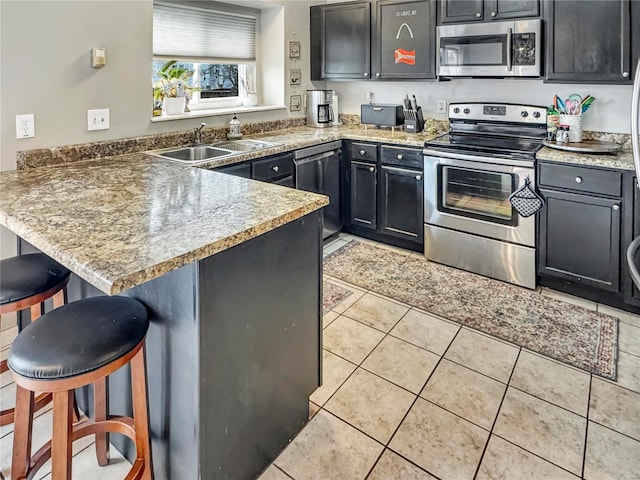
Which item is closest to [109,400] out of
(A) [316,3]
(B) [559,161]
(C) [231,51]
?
(B) [559,161]

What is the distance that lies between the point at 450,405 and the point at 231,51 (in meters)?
3.31

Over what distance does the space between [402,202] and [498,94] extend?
1.14 m

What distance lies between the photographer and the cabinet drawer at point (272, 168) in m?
3.09

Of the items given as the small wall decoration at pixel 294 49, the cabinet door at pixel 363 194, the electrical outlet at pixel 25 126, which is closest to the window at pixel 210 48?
the small wall decoration at pixel 294 49

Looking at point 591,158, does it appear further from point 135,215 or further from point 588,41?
point 135,215

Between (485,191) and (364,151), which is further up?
(364,151)

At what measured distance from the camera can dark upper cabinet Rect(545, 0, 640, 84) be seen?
266 centimetres

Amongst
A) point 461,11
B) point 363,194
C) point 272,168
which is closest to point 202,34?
point 272,168

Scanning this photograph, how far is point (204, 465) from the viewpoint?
1369 millimetres

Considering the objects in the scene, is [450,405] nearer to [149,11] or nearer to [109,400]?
[109,400]

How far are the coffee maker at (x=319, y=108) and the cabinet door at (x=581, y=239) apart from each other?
2.14 metres

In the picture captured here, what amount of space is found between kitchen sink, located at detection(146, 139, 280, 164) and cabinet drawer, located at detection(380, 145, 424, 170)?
0.90 m

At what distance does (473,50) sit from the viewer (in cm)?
326

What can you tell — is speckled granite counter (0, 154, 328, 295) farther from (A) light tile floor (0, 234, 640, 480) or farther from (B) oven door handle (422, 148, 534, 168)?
(B) oven door handle (422, 148, 534, 168)
